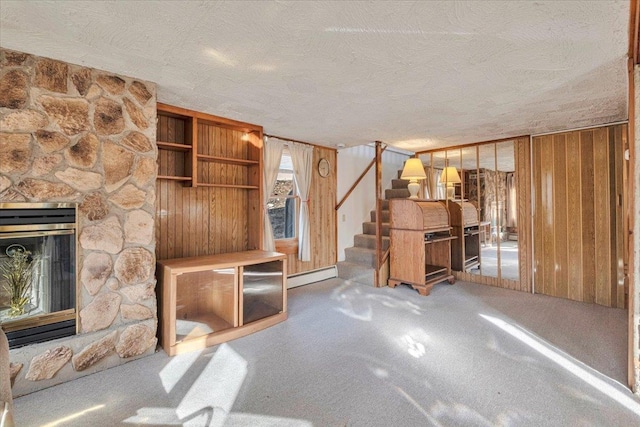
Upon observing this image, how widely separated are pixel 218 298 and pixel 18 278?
1.41 meters

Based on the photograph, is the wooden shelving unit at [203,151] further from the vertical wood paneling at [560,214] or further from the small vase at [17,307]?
the vertical wood paneling at [560,214]

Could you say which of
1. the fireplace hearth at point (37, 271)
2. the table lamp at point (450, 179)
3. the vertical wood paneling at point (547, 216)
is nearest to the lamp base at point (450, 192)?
the table lamp at point (450, 179)

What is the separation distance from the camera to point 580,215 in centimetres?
381

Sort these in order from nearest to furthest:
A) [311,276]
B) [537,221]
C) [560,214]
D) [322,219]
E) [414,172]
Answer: [560,214] → [537,221] → [414,172] → [311,276] → [322,219]

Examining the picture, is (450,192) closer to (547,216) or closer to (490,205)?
(490,205)

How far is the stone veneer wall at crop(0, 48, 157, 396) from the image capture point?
6.43 ft

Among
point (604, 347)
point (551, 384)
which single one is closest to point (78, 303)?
point (551, 384)

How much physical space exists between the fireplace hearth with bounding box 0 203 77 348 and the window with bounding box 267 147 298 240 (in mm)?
2379

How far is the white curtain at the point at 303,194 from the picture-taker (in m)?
4.41

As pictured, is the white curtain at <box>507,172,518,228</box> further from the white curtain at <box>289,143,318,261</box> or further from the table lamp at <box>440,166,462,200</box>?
the white curtain at <box>289,143,318,261</box>

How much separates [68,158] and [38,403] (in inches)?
63.1

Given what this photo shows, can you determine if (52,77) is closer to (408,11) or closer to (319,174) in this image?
(408,11)

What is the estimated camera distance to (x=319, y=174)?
4832mm

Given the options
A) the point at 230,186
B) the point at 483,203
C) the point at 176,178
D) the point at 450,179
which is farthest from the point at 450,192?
the point at 176,178
